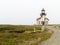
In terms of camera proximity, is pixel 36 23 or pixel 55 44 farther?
pixel 36 23

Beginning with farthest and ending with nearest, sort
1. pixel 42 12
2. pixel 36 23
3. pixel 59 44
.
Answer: pixel 36 23
pixel 42 12
pixel 59 44

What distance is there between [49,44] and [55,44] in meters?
0.51

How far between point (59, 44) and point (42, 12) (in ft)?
84.5

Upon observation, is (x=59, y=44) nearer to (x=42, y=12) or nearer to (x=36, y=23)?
(x=42, y=12)

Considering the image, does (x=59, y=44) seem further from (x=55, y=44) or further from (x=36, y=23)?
(x=36, y=23)

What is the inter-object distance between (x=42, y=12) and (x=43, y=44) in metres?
25.7

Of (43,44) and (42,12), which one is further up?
(42,12)

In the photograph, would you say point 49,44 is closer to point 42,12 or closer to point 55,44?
point 55,44

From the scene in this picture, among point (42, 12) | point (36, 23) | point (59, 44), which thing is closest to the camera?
point (59, 44)

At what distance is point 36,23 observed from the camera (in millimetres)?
62906

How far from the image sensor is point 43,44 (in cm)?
2072

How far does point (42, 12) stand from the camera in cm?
4612

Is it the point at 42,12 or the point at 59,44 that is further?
the point at 42,12

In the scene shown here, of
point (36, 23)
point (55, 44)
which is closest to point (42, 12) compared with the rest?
point (36, 23)
